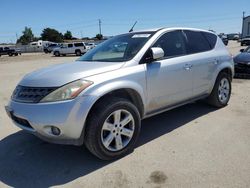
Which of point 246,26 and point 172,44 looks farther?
point 246,26

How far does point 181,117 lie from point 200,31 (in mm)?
1743

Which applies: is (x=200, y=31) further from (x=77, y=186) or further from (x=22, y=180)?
(x=22, y=180)

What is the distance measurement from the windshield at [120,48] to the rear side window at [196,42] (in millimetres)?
908

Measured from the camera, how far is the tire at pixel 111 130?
328 cm

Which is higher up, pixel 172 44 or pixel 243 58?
pixel 172 44

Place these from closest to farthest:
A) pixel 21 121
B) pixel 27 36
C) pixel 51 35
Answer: pixel 21 121
pixel 51 35
pixel 27 36

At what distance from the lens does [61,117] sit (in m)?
3.09

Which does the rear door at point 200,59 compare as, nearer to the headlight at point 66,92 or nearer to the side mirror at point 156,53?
the side mirror at point 156,53

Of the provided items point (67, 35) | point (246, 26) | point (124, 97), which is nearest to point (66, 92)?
point (124, 97)

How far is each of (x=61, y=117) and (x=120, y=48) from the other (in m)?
1.80

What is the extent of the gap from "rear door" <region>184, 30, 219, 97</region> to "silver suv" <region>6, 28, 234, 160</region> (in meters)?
0.02

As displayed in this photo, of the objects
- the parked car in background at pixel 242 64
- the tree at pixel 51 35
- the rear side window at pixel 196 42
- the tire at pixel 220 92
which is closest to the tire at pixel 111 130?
the rear side window at pixel 196 42

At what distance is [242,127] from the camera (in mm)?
4531

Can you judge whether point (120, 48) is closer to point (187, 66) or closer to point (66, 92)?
point (187, 66)
